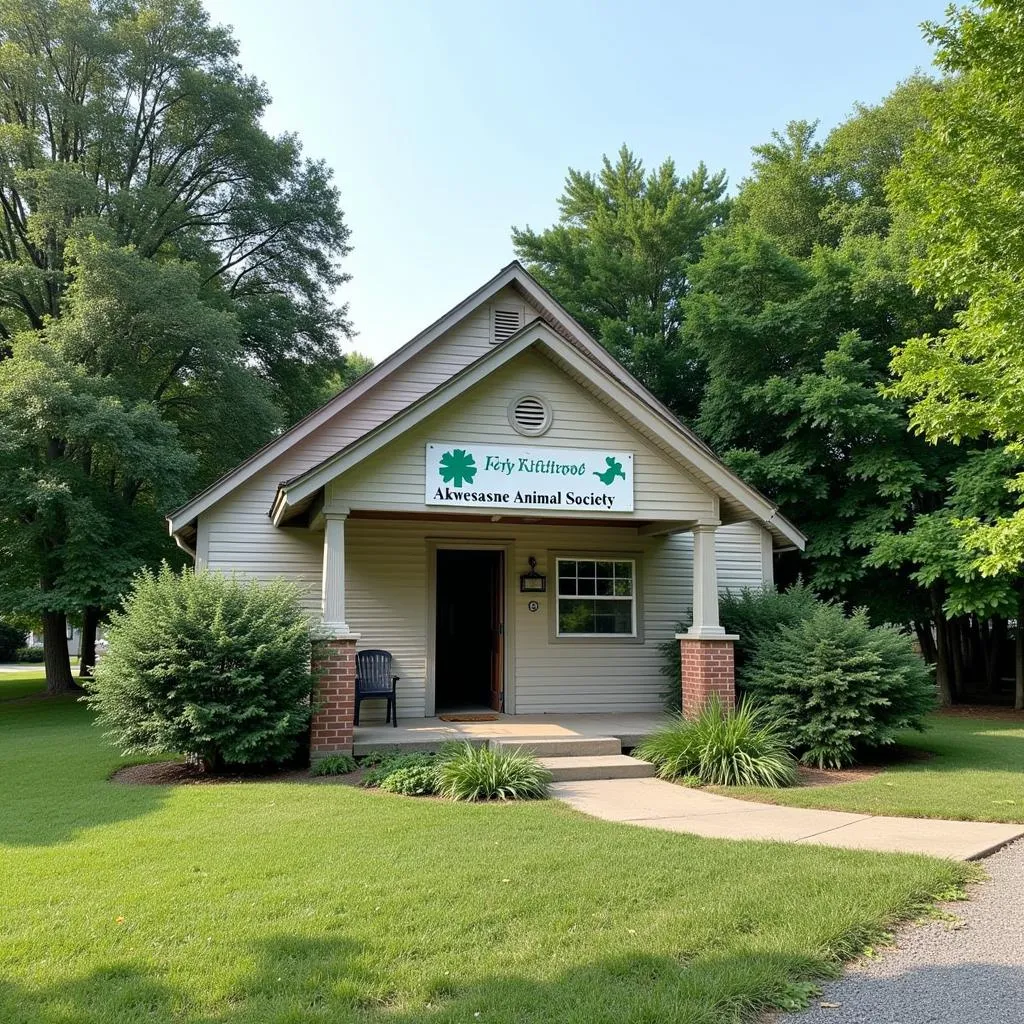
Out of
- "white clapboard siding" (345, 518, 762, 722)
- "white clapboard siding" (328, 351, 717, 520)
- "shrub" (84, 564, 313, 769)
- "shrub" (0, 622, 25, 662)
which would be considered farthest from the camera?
"shrub" (0, 622, 25, 662)

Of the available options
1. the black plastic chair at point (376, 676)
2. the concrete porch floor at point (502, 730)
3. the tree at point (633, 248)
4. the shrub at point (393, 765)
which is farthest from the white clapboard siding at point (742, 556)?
the tree at point (633, 248)

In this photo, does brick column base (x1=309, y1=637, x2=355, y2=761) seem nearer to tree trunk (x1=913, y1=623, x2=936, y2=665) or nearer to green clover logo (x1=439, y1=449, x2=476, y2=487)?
green clover logo (x1=439, y1=449, x2=476, y2=487)

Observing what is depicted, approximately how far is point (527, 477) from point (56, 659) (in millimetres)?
16984

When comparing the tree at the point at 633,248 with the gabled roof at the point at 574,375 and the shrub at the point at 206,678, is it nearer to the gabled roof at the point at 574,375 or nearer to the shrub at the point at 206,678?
the gabled roof at the point at 574,375

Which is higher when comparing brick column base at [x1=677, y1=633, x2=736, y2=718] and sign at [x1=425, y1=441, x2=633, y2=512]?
sign at [x1=425, y1=441, x2=633, y2=512]

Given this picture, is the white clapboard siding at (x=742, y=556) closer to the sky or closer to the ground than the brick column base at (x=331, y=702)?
closer to the sky

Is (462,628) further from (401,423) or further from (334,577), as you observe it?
(401,423)

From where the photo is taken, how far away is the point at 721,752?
808 centimetres

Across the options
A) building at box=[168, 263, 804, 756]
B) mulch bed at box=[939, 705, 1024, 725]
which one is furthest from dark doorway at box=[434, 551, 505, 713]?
mulch bed at box=[939, 705, 1024, 725]

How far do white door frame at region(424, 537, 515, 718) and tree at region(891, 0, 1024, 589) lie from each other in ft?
19.9

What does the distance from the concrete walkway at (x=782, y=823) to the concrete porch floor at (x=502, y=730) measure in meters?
1.71

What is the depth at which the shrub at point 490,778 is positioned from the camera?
23.3 feet

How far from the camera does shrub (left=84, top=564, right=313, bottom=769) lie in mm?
7773

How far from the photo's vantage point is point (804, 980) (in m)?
3.39
